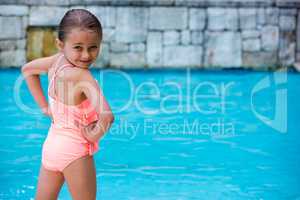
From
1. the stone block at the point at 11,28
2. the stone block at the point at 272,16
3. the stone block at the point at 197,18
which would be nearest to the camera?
the stone block at the point at 11,28

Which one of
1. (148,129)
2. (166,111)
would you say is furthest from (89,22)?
(166,111)

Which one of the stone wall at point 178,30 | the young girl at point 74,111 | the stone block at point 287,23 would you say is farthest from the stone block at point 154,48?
the young girl at point 74,111

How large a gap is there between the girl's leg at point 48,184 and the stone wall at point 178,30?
24.5ft

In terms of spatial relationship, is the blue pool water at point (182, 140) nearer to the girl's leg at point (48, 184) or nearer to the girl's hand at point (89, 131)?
the girl's leg at point (48, 184)

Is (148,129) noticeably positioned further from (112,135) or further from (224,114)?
(224,114)

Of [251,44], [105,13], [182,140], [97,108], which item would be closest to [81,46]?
[97,108]

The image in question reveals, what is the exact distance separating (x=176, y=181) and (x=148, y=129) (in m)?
1.91

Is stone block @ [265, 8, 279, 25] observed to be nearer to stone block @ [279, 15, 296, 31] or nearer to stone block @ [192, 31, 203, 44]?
stone block @ [279, 15, 296, 31]

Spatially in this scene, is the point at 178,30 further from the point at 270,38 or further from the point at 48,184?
the point at 48,184

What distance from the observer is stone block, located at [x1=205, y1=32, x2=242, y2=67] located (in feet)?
34.9

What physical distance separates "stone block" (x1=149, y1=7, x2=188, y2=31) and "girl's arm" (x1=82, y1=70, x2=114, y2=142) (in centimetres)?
762

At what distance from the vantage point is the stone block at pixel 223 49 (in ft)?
34.9

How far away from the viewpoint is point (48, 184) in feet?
10.3

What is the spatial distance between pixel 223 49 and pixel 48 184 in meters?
7.86
